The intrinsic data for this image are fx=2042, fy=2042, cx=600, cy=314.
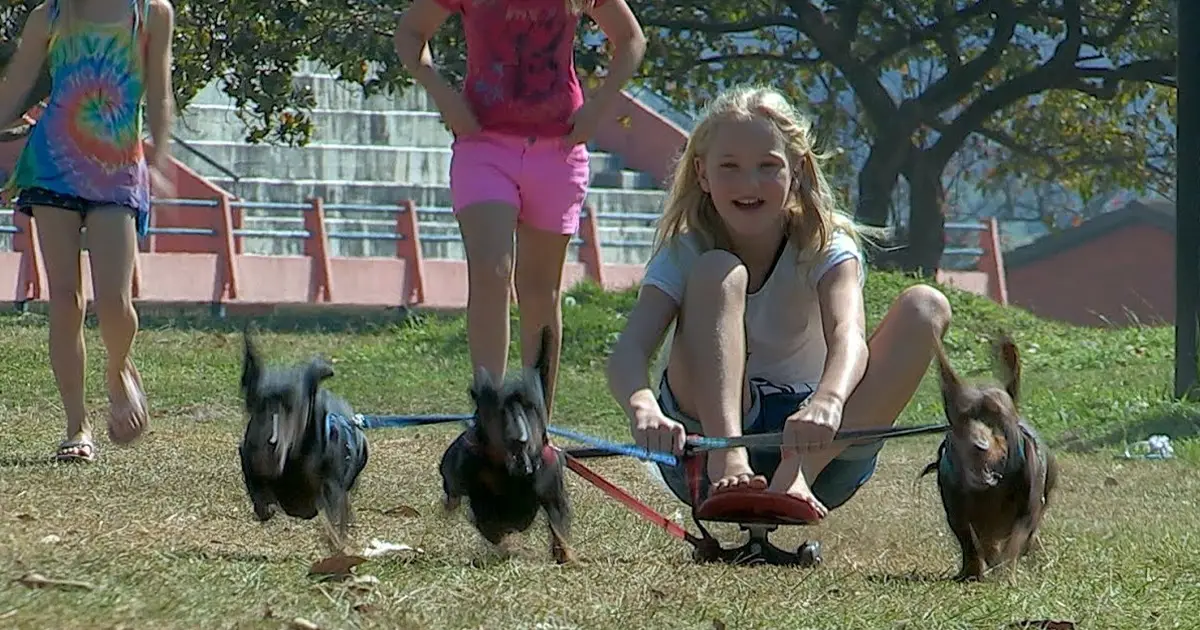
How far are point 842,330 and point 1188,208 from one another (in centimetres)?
529

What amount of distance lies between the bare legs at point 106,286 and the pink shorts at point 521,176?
105 centimetres

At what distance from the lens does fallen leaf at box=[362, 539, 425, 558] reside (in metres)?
4.18

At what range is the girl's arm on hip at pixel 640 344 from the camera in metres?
4.43

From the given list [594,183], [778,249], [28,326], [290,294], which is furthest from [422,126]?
[778,249]

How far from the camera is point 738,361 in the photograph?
4.36 m

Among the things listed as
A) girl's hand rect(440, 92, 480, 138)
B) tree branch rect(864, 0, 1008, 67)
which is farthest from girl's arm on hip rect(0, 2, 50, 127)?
tree branch rect(864, 0, 1008, 67)

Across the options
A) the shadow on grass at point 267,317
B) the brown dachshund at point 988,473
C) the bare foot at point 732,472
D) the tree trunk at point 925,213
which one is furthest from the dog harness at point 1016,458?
the tree trunk at point 925,213

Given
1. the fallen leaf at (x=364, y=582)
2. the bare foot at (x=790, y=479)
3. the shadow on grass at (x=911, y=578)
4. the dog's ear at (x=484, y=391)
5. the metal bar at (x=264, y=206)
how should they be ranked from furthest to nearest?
1. the metal bar at (x=264, y=206)
2. the bare foot at (x=790, y=479)
3. the shadow on grass at (x=911, y=578)
4. the dog's ear at (x=484, y=391)
5. the fallen leaf at (x=364, y=582)

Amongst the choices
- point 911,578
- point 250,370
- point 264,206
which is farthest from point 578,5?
point 264,206

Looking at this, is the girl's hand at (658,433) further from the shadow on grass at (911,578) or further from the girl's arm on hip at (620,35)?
the girl's arm on hip at (620,35)

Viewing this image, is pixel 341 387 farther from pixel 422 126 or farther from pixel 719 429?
pixel 422 126

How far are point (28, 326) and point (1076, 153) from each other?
41.8 feet

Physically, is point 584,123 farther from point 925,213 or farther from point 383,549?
point 925,213

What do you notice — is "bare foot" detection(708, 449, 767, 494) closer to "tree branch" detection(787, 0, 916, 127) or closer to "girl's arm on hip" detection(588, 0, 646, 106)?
"girl's arm on hip" detection(588, 0, 646, 106)
